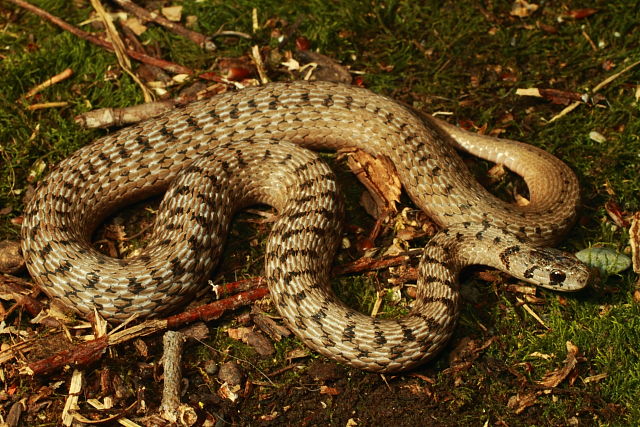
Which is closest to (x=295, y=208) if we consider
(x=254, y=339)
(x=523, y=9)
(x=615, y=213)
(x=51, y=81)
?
(x=254, y=339)

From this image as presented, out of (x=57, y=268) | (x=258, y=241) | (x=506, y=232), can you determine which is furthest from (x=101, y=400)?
(x=506, y=232)

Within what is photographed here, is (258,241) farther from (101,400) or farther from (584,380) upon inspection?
(584,380)

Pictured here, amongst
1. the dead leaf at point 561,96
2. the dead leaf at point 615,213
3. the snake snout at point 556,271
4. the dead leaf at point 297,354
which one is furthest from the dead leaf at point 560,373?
the dead leaf at point 561,96

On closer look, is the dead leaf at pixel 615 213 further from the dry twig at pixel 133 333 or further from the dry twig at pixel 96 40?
the dry twig at pixel 96 40

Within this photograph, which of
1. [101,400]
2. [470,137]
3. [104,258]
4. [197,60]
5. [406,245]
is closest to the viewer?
[101,400]

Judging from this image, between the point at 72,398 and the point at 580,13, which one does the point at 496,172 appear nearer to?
the point at 580,13

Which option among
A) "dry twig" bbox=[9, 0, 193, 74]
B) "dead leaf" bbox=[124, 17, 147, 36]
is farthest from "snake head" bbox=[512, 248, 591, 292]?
"dead leaf" bbox=[124, 17, 147, 36]

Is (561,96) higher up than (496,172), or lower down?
higher up
